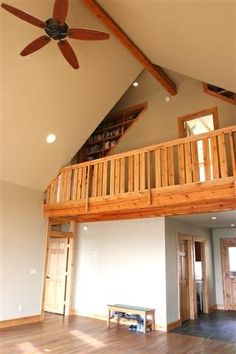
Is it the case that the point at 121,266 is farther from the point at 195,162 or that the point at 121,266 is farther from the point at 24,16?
the point at 24,16

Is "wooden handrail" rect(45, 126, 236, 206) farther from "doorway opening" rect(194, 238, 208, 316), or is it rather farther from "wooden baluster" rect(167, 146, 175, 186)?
"doorway opening" rect(194, 238, 208, 316)

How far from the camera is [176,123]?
7.46m

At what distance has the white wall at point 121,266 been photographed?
6.46 metres

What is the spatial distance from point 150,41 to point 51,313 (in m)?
7.11

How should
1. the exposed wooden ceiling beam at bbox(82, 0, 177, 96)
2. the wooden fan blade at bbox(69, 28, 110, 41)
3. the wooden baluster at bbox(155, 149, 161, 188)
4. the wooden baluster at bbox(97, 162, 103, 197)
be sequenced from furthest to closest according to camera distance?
the wooden baluster at bbox(97, 162, 103, 197) → the wooden baluster at bbox(155, 149, 161, 188) → the exposed wooden ceiling beam at bbox(82, 0, 177, 96) → the wooden fan blade at bbox(69, 28, 110, 41)

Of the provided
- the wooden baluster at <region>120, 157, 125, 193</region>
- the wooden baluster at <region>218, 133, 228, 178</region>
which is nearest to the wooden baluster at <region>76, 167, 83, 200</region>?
the wooden baluster at <region>120, 157, 125, 193</region>

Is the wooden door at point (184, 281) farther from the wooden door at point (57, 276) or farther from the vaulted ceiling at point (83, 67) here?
the vaulted ceiling at point (83, 67)

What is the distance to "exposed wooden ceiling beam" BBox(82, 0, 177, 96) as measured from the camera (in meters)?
4.97

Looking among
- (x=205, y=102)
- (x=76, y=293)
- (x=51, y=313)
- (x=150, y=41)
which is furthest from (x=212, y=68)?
(x=51, y=313)

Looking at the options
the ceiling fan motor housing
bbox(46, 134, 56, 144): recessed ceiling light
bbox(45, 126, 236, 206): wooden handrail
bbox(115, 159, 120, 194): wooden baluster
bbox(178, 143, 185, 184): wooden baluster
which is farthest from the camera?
bbox(46, 134, 56, 144): recessed ceiling light

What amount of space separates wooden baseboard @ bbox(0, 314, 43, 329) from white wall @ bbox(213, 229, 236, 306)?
223 inches

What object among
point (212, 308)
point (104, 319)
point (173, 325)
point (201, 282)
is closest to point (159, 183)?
point (173, 325)

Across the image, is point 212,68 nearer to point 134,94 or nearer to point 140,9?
point 140,9

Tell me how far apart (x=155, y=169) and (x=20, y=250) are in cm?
379
